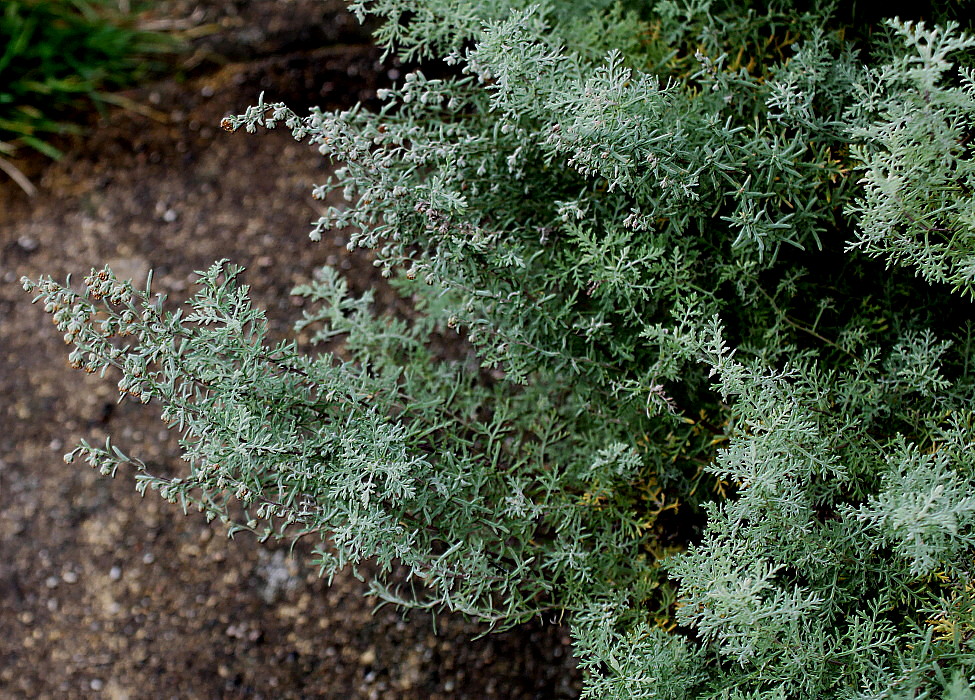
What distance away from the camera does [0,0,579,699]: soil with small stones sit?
2301 mm

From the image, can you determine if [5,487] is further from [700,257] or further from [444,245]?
[700,257]

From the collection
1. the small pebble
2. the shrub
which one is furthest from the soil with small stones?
the shrub

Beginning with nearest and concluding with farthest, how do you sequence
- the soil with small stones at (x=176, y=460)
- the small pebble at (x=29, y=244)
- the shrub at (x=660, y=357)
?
the shrub at (x=660, y=357) → the soil with small stones at (x=176, y=460) → the small pebble at (x=29, y=244)

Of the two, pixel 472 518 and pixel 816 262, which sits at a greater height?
pixel 816 262

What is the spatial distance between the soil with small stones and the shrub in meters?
0.43

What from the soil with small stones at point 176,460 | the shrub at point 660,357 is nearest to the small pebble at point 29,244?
the soil with small stones at point 176,460

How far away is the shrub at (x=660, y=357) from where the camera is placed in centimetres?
154

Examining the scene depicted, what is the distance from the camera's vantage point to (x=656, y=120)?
166 cm

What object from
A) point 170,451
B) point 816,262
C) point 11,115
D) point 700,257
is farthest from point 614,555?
point 11,115

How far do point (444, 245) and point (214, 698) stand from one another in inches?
60.2

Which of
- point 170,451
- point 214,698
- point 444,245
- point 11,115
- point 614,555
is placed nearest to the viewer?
point 444,245

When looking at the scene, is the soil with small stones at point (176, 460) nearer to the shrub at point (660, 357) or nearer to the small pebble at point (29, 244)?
the small pebble at point (29, 244)

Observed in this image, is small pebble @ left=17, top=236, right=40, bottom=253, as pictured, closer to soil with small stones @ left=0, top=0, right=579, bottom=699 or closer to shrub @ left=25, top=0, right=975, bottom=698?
soil with small stones @ left=0, top=0, right=579, bottom=699

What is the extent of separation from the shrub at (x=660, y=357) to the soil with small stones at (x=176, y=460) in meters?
0.43
